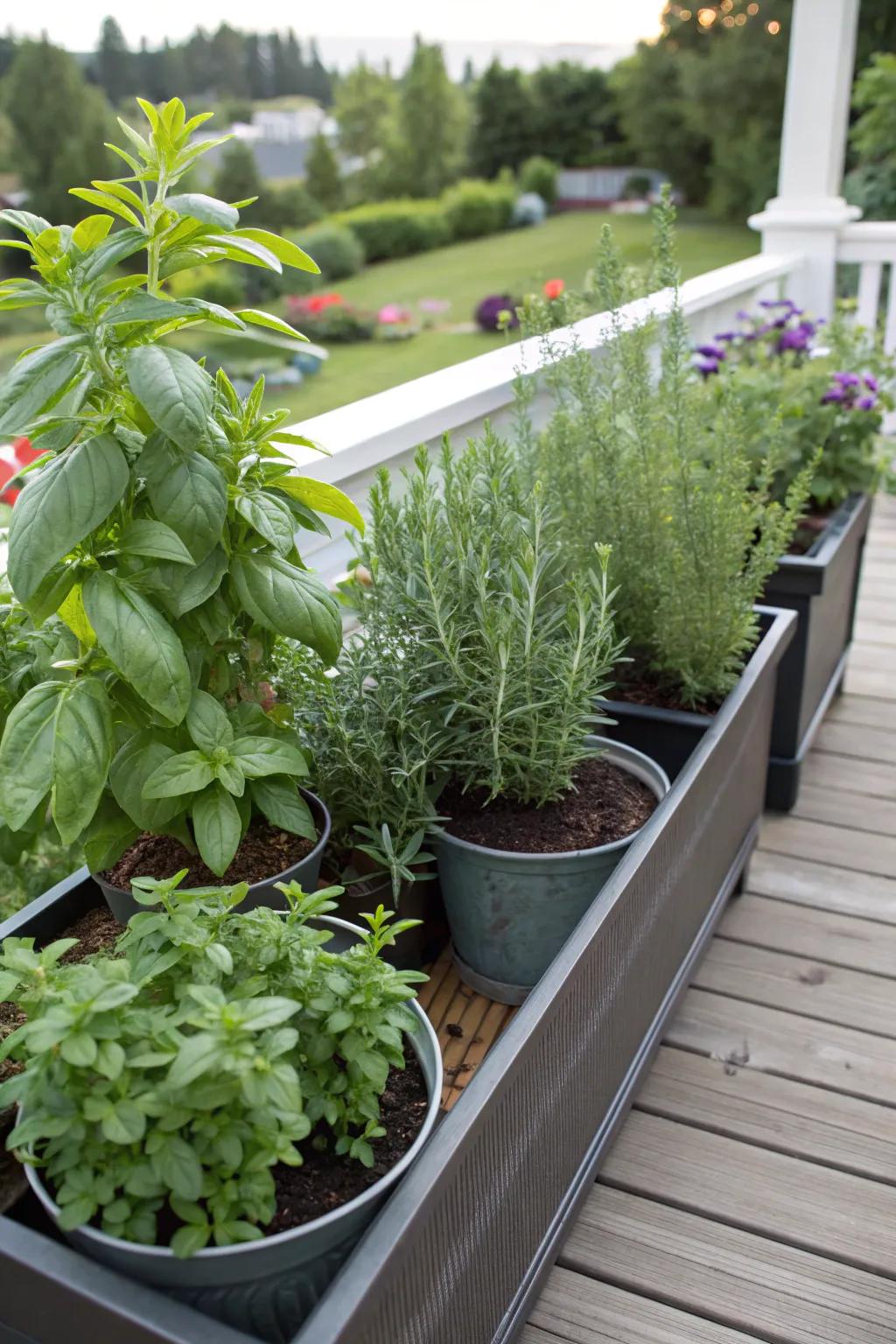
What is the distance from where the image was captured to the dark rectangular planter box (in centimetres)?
79

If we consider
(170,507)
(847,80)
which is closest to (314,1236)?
(170,507)

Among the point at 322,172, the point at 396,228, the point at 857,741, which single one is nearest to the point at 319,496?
the point at 857,741

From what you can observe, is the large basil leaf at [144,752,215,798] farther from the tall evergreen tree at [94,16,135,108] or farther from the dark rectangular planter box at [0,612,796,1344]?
the tall evergreen tree at [94,16,135,108]

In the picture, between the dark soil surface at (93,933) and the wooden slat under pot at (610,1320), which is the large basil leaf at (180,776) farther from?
the wooden slat under pot at (610,1320)

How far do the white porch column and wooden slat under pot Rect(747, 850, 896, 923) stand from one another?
247 centimetres

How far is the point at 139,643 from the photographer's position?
1.01 m

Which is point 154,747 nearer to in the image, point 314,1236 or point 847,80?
point 314,1236

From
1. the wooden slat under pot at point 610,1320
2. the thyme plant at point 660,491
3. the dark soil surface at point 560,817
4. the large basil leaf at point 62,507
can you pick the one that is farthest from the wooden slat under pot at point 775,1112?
the large basil leaf at point 62,507

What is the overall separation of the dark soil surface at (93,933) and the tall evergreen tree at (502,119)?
27.0 metres

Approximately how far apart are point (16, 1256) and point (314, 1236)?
0.21m

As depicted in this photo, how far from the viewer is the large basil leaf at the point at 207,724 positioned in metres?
1.12

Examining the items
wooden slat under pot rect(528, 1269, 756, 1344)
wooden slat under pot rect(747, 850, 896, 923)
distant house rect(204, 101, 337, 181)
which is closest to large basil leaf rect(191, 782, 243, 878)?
wooden slat under pot rect(528, 1269, 756, 1344)

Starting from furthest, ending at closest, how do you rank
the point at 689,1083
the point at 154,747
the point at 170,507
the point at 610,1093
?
the point at 689,1083 < the point at 610,1093 < the point at 154,747 < the point at 170,507

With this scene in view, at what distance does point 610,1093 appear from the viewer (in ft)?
4.70
